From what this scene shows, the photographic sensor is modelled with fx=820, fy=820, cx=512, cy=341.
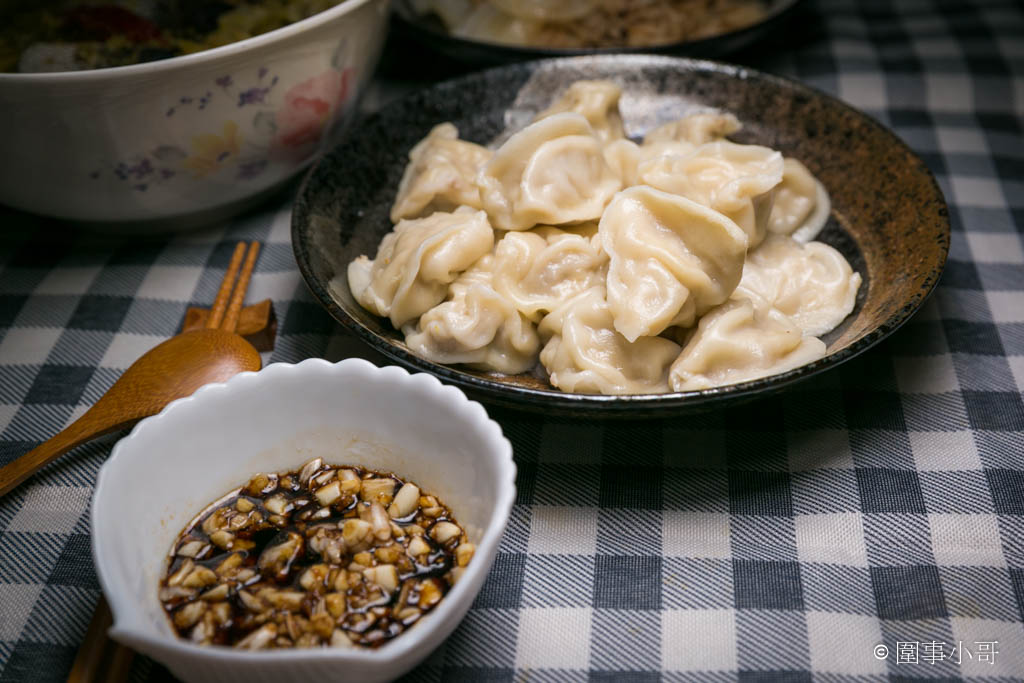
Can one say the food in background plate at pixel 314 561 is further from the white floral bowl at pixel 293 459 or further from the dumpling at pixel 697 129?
the dumpling at pixel 697 129

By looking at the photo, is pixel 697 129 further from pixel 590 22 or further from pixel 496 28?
pixel 496 28

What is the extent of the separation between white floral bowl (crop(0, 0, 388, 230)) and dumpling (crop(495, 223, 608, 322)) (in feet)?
2.41

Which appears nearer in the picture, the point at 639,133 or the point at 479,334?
the point at 479,334

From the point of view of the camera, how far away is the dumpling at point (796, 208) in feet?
6.49

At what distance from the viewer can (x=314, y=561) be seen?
1.25 meters

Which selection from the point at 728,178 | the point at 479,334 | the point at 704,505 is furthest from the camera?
the point at 728,178

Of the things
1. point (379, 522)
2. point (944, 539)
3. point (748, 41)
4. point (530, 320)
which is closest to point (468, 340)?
point (530, 320)

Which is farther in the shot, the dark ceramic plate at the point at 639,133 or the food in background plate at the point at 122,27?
the food in background plate at the point at 122,27

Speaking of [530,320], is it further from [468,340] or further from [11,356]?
[11,356]

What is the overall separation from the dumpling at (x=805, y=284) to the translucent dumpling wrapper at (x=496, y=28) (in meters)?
1.31

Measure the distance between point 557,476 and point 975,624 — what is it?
737 millimetres

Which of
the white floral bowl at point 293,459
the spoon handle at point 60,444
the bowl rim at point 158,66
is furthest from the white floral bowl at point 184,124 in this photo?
the white floral bowl at point 293,459

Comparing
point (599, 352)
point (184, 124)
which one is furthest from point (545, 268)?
point (184, 124)

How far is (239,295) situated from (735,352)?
1.14 m
